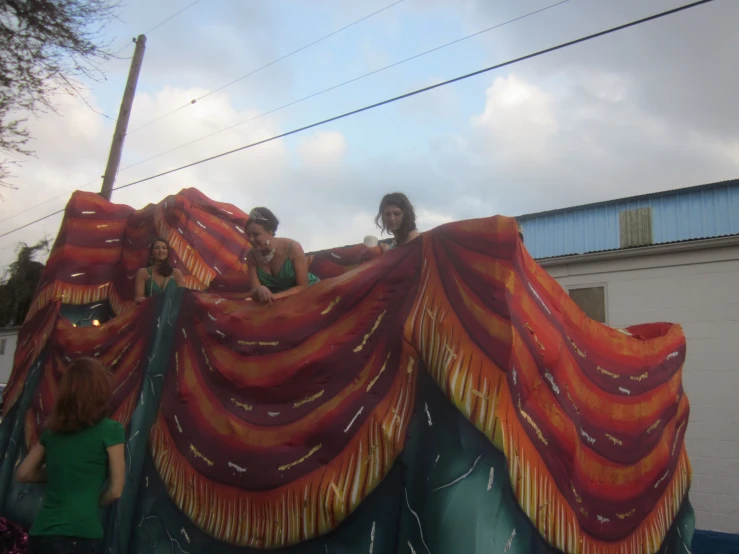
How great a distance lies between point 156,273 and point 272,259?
1.63 m

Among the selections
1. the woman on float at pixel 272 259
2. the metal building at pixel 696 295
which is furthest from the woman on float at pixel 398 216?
the metal building at pixel 696 295

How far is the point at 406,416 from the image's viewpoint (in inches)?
107

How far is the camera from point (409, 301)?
9.70 feet

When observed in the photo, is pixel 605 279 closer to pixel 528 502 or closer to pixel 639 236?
pixel 639 236

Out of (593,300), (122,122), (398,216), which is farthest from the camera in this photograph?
(122,122)

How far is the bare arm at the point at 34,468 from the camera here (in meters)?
2.74

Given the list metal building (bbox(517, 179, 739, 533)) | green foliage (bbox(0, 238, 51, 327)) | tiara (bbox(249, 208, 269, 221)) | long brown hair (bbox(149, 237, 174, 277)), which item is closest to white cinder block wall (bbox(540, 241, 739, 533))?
metal building (bbox(517, 179, 739, 533))

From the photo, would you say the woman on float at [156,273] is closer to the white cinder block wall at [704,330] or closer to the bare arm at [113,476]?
the bare arm at [113,476]

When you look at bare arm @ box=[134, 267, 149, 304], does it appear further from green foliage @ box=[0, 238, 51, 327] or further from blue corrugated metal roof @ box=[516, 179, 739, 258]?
green foliage @ box=[0, 238, 51, 327]

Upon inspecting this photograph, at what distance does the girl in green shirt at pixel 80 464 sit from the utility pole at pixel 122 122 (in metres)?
8.58

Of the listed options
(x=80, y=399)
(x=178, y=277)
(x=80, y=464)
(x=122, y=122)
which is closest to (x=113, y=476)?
(x=80, y=464)

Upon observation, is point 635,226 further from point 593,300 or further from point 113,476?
point 113,476

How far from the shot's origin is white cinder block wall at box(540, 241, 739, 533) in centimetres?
740

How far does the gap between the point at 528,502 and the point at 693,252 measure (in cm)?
651
